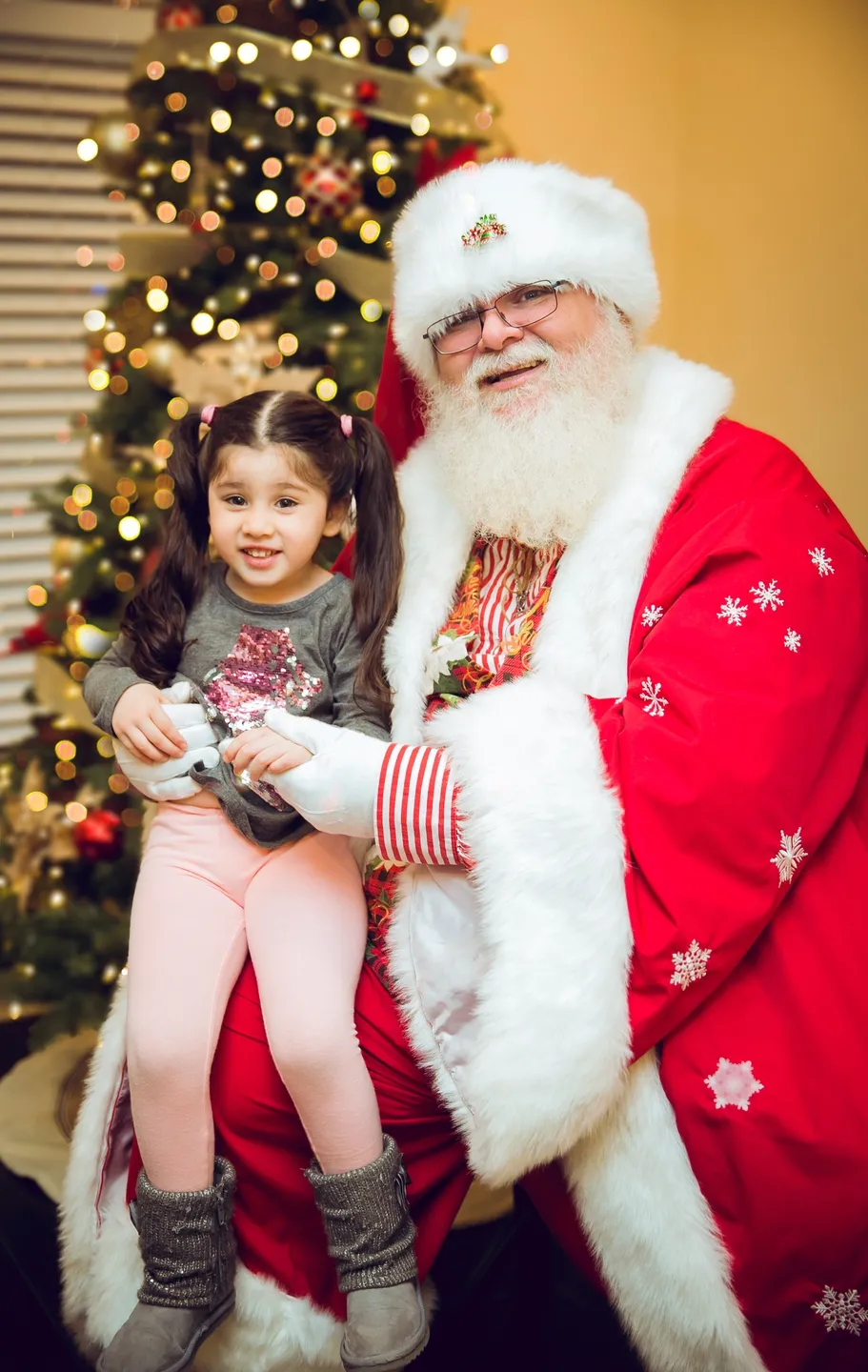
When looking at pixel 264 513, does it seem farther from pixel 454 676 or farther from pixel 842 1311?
pixel 842 1311

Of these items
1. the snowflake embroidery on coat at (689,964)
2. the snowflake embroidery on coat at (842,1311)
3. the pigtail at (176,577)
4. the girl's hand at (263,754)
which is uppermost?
the pigtail at (176,577)

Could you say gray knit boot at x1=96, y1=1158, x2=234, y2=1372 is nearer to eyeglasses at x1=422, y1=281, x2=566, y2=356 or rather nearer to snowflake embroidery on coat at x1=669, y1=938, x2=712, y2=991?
snowflake embroidery on coat at x1=669, y1=938, x2=712, y2=991

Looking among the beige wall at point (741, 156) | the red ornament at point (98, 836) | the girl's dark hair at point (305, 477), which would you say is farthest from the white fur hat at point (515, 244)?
the red ornament at point (98, 836)

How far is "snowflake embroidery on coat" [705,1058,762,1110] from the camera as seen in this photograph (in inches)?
50.8

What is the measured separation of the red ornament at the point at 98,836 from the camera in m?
2.70

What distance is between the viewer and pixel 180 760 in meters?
1.56

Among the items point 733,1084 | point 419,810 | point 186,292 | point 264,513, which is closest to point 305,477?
point 264,513

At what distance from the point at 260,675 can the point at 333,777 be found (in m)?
0.29

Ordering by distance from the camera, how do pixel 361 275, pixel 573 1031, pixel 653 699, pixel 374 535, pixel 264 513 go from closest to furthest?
1. pixel 573 1031
2. pixel 653 699
3. pixel 264 513
4. pixel 374 535
5. pixel 361 275

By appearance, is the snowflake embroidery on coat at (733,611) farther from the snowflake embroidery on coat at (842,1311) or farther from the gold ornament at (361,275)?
the gold ornament at (361,275)

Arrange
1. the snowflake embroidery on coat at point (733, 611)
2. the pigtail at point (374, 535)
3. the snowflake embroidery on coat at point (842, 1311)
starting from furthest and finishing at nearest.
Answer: the pigtail at point (374, 535)
the snowflake embroidery on coat at point (733, 611)
the snowflake embroidery on coat at point (842, 1311)

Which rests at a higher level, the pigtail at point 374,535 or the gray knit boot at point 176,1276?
the pigtail at point 374,535

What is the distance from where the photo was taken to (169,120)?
8.89 feet

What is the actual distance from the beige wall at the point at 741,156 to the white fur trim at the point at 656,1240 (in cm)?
182
